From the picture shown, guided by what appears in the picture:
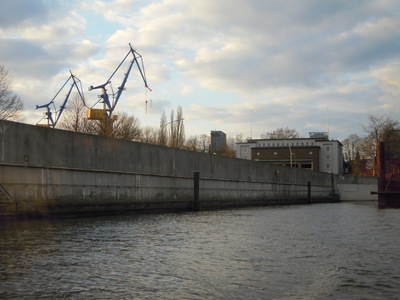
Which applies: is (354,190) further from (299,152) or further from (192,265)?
(192,265)

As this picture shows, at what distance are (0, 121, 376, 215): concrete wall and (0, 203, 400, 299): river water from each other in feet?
15.3

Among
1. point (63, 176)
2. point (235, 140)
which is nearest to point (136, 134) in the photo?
point (63, 176)

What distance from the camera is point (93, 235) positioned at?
16250mm

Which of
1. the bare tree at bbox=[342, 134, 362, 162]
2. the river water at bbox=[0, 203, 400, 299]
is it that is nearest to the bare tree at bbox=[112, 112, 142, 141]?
the river water at bbox=[0, 203, 400, 299]

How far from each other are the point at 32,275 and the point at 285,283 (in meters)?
5.04

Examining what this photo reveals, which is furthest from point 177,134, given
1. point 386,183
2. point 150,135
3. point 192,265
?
point 192,265

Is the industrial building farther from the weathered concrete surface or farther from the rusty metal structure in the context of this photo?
the rusty metal structure

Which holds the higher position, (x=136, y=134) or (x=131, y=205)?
(x=136, y=134)

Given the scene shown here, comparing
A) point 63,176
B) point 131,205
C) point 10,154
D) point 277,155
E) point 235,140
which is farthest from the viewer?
point 235,140

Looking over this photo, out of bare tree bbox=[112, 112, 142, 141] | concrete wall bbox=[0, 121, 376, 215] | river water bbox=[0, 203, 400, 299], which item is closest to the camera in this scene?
river water bbox=[0, 203, 400, 299]

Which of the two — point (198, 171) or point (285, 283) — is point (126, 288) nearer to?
point (285, 283)

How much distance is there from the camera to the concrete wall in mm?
21625

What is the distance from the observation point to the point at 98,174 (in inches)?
1064

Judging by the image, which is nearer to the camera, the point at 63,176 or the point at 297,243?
the point at 297,243
